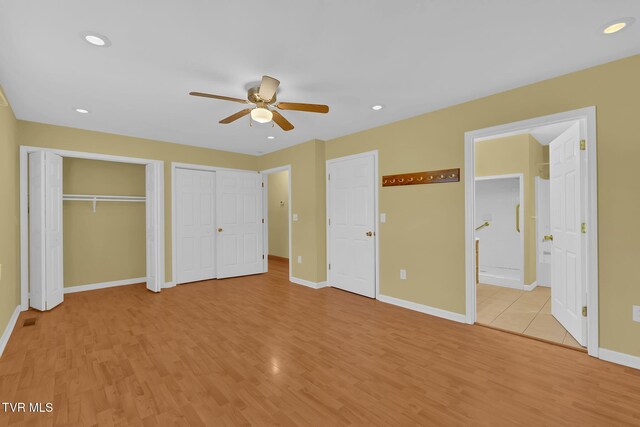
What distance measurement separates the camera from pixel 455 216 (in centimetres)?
339

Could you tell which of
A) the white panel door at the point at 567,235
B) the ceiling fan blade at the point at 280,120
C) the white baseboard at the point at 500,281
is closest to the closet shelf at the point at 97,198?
the ceiling fan blade at the point at 280,120

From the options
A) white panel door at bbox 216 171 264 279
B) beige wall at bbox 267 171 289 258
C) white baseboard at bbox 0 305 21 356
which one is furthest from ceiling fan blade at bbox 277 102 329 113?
beige wall at bbox 267 171 289 258

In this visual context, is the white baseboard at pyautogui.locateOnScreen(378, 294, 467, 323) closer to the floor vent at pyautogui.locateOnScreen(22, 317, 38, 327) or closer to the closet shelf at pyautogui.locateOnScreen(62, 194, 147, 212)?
the floor vent at pyautogui.locateOnScreen(22, 317, 38, 327)

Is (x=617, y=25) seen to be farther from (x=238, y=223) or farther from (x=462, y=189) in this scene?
(x=238, y=223)

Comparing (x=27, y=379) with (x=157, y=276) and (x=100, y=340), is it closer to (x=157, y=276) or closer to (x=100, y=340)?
(x=100, y=340)

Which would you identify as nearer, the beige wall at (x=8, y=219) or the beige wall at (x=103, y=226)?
the beige wall at (x=8, y=219)

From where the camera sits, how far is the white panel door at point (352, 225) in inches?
171

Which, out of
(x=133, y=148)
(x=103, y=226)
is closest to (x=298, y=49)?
(x=133, y=148)

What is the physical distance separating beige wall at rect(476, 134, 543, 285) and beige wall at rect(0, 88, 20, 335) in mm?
6438

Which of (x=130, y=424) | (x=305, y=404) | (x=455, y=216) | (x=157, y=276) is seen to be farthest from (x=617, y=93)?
(x=157, y=276)

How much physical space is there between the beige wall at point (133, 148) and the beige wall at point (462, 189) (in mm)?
2266

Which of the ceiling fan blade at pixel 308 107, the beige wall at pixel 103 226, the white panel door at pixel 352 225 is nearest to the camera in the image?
the ceiling fan blade at pixel 308 107

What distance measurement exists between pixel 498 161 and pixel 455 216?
236 centimetres

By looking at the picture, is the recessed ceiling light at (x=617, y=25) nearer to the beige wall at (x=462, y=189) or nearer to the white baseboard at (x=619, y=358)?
the beige wall at (x=462, y=189)
